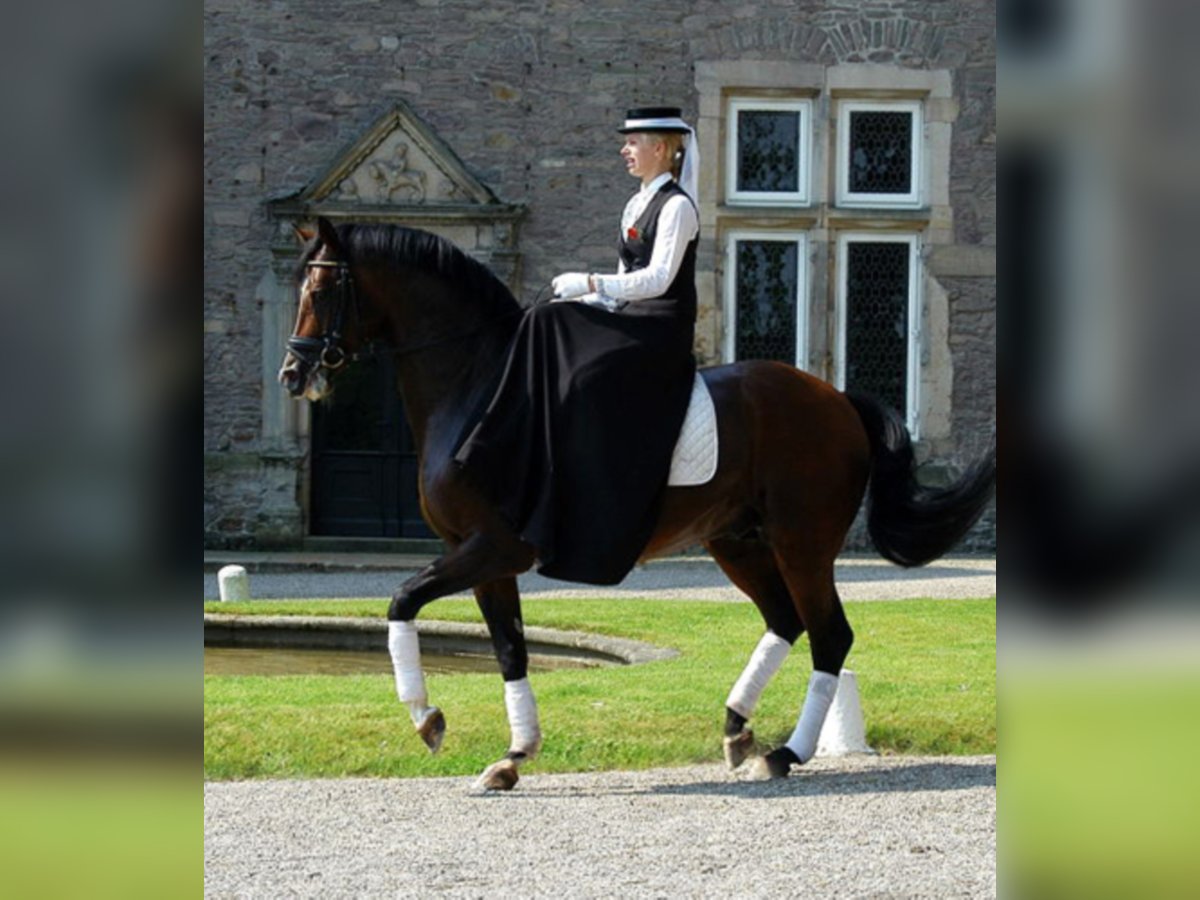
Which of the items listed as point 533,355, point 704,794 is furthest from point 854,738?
point 533,355

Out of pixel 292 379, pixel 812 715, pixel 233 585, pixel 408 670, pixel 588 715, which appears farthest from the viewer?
pixel 233 585

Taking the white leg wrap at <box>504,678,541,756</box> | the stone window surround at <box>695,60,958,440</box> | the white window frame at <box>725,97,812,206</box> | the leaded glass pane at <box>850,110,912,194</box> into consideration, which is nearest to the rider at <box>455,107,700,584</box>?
the white leg wrap at <box>504,678,541,756</box>

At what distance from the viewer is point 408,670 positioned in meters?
6.09

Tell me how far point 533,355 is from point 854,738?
2.12 metres

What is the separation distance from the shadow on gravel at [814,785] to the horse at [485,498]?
0.11 m

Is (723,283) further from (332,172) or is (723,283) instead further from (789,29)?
(332,172)

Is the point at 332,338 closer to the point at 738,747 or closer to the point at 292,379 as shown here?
the point at 292,379

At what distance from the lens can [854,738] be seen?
7082 millimetres

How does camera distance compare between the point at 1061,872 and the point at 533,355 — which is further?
the point at 533,355

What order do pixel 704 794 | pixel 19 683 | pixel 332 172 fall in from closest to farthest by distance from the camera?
pixel 19 683 < pixel 704 794 < pixel 332 172

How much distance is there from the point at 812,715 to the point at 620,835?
1.34 m

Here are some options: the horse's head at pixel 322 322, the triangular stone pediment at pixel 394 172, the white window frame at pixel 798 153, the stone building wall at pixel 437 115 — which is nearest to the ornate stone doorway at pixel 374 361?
the triangular stone pediment at pixel 394 172

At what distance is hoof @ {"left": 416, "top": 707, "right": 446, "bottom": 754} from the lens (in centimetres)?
612

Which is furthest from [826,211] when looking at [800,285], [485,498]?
[485,498]
